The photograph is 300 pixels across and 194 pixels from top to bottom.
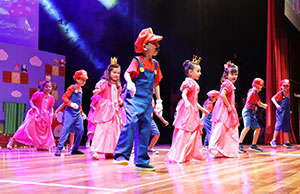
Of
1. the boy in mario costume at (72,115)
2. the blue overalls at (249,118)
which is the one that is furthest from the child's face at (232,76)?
the boy in mario costume at (72,115)

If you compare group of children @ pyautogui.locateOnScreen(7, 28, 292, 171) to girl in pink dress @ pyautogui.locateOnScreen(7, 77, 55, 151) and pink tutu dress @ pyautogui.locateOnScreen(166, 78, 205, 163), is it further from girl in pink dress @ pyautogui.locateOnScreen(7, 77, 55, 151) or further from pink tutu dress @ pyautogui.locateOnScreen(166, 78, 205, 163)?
girl in pink dress @ pyautogui.locateOnScreen(7, 77, 55, 151)

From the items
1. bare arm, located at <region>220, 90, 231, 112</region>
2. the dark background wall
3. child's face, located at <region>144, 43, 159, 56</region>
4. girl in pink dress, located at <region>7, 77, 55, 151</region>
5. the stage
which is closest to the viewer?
the stage

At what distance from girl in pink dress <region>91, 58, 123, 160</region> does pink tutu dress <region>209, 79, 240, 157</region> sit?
1.40 metres

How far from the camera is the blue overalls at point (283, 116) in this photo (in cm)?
930

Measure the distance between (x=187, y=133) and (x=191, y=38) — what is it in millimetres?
5747

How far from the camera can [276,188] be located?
257 cm

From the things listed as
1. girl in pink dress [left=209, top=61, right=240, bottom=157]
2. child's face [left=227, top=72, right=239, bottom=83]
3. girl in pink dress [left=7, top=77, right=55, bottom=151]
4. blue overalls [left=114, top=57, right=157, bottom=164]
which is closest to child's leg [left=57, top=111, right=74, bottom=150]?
girl in pink dress [left=7, top=77, right=55, bottom=151]

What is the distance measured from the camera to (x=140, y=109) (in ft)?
11.9

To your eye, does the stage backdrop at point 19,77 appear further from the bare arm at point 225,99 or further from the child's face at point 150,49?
the child's face at point 150,49

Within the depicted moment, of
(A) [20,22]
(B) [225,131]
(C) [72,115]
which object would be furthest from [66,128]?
(A) [20,22]

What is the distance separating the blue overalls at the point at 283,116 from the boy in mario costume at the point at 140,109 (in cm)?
627

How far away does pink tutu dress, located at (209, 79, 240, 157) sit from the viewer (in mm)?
5656

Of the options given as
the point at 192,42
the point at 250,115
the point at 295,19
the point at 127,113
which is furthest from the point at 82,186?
the point at 295,19

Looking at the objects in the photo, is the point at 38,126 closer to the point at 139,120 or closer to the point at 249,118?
the point at 249,118
